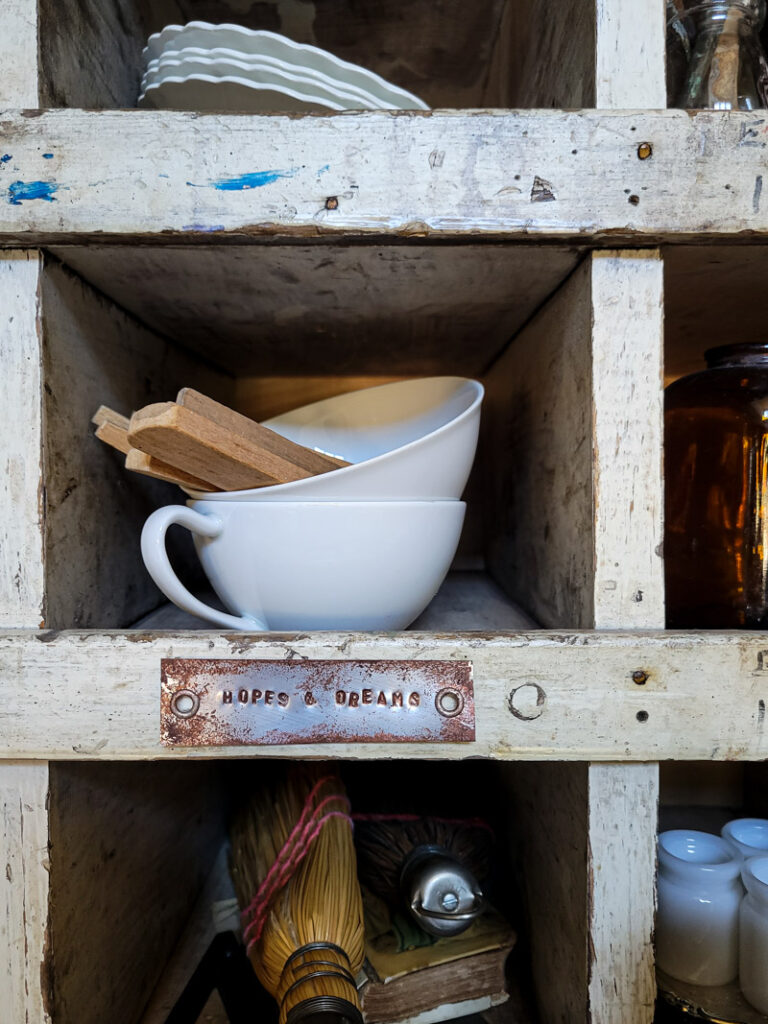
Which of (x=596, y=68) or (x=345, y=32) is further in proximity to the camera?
(x=345, y=32)

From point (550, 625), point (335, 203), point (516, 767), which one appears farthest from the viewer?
point (516, 767)

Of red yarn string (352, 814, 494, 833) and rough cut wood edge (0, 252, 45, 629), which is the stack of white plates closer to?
rough cut wood edge (0, 252, 45, 629)

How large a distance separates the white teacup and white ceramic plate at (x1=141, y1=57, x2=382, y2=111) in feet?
1.02

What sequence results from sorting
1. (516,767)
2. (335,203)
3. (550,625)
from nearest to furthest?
(335,203) < (550,625) < (516,767)

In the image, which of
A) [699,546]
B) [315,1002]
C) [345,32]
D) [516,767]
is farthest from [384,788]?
[345,32]

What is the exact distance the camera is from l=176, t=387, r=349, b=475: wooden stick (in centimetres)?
39

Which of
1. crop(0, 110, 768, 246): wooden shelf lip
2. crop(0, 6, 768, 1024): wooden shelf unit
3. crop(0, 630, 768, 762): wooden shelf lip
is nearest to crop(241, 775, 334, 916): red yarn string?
crop(0, 6, 768, 1024): wooden shelf unit

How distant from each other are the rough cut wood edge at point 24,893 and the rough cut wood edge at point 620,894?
38 cm

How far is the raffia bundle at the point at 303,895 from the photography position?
1.49 feet

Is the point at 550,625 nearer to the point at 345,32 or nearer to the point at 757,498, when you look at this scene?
the point at 757,498

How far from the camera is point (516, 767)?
666 millimetres

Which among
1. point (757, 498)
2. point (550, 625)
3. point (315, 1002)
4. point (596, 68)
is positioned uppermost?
point (596, 68)

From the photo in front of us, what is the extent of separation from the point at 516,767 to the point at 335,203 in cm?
60

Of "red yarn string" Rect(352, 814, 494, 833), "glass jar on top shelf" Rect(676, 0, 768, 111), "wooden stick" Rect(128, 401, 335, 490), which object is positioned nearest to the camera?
"wooden stick" Rect(128, 401, 335, 490)
